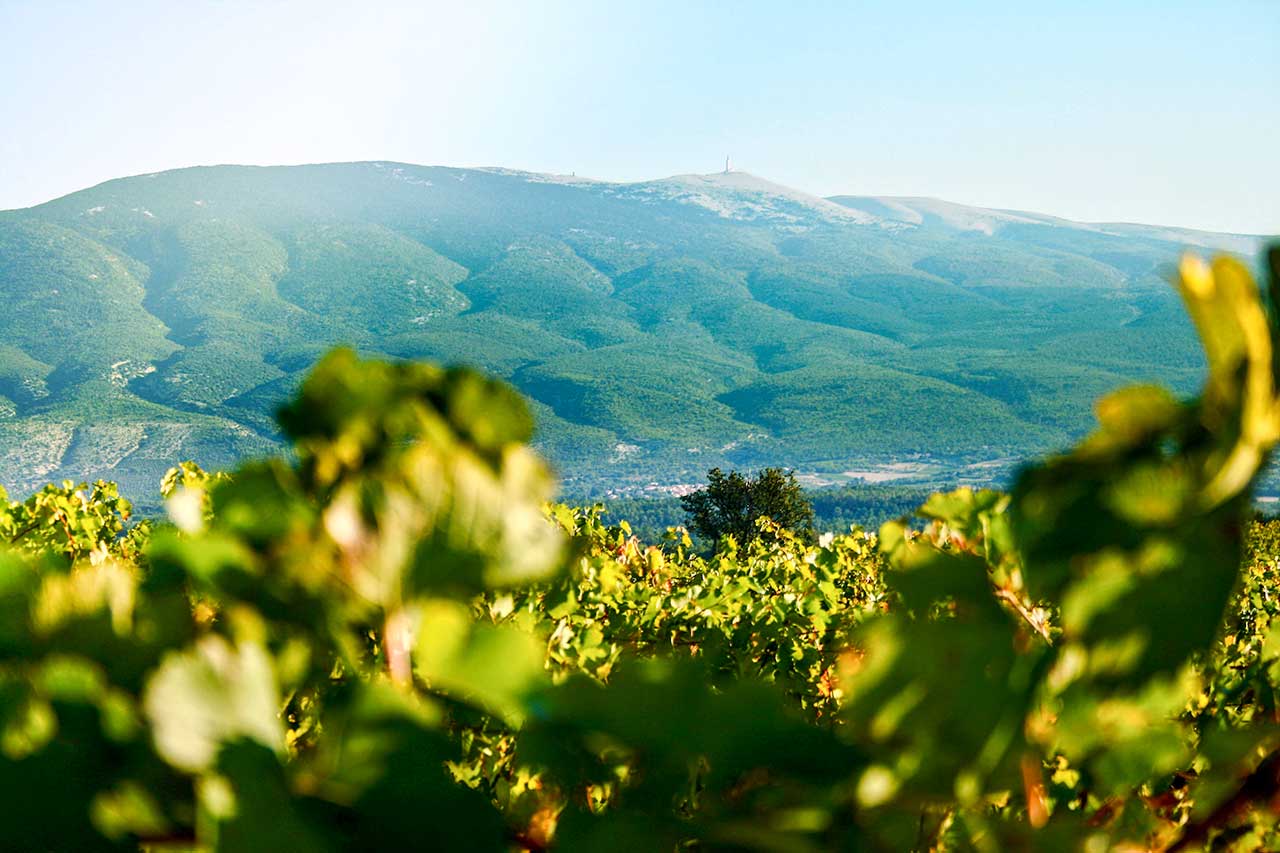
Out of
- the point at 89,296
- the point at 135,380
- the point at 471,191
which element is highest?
the point at 471,191

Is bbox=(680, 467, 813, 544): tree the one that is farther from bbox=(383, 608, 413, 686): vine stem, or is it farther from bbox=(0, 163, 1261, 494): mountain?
bbox=(0, 163, 1261, 494): mountain

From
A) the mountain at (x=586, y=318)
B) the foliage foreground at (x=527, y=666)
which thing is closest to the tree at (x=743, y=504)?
the foliage foreground at (x=527, y=666)

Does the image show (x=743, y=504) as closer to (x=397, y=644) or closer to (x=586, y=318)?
(x=397, y=644)

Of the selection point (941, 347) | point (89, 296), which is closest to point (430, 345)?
point (89, 296)

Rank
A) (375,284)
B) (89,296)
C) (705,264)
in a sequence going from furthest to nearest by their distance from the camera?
(705,264) → (375,284) → (89,296)

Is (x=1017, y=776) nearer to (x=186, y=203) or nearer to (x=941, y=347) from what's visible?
(x=941, y=347)

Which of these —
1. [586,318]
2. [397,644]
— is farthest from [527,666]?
[586,318]

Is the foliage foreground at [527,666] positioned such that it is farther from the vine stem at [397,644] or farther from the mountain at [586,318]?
the mountain at [586,318]

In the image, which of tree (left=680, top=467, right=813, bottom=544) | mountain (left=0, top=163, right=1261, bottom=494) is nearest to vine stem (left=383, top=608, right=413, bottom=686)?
tree (left=680, top=467, right=813, bottom=544)
